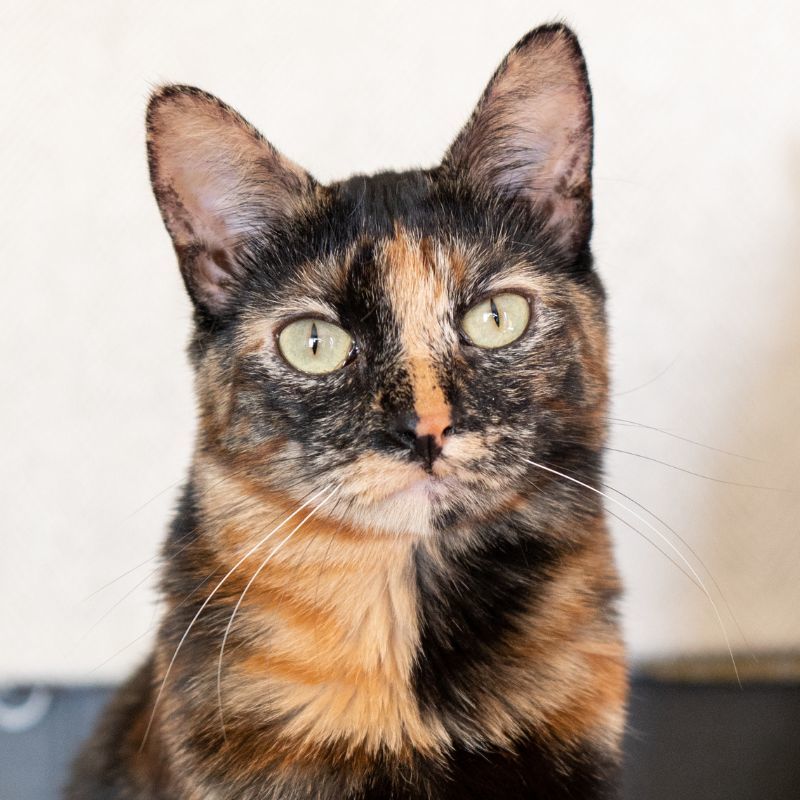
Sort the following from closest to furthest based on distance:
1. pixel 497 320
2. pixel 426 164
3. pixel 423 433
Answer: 1. pixel 423 433
2. pixel 497 320
3. pixel 426 164

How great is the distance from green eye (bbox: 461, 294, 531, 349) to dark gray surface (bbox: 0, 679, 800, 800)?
1.78 feet

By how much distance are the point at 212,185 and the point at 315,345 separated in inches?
7.0

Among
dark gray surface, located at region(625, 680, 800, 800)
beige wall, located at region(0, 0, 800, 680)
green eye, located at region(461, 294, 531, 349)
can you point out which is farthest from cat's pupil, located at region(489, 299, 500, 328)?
dark gray surface, located at region(625, 680, 800, 800)

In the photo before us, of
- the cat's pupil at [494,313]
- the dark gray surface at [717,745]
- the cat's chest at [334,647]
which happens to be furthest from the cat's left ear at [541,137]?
the dark gray surface at [717,745]

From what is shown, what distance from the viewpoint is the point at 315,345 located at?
77 centimetres

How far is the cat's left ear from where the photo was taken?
0.78 metres

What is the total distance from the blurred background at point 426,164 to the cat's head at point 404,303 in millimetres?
250

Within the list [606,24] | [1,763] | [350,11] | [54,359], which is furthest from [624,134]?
[1,763]

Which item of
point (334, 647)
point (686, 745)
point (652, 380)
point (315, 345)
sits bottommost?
point (686, 745)

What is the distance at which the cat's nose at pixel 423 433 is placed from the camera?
0.67 meters

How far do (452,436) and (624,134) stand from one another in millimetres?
572

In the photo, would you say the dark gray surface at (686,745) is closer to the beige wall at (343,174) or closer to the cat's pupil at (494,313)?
the beige wall at (343,174)

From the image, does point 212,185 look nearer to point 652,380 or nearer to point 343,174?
point 343,174

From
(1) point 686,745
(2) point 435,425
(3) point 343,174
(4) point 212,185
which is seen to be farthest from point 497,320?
(1) point 686,745
